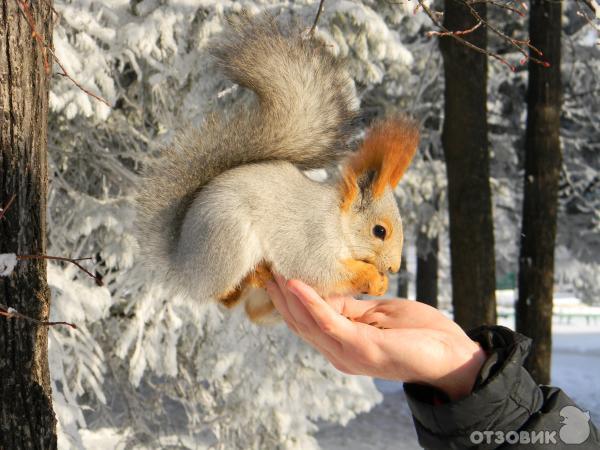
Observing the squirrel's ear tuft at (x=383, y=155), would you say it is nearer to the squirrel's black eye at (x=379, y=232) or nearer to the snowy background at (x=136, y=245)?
the squirrel's black eye at (x=379, y=232)

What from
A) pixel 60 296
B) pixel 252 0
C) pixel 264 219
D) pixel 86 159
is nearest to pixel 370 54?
pixel 252 0

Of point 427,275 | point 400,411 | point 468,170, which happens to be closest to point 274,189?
point 468,170

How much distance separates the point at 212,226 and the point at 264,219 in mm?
93

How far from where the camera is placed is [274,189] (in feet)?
3.88

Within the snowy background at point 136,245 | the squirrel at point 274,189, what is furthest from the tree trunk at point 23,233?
the snowy background at point 136,245

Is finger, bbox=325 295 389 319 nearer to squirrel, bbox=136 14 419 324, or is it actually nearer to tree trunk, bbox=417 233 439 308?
squirrel, bbox=136 14 419 324

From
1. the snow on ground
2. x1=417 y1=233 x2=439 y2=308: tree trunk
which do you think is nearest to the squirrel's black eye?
the snow on ground

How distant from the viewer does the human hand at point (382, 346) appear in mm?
1149

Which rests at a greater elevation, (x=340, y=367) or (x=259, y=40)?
(x=259, y=40)

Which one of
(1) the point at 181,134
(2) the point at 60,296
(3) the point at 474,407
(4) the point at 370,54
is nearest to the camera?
(3) the point at 474,407

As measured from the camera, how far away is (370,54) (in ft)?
10.4

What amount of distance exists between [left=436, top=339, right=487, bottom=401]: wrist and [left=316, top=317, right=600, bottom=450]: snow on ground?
14.6ft

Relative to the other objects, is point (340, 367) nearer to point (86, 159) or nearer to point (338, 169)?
point (338, 169)

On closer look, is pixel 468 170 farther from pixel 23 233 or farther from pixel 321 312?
pixel 23 233
